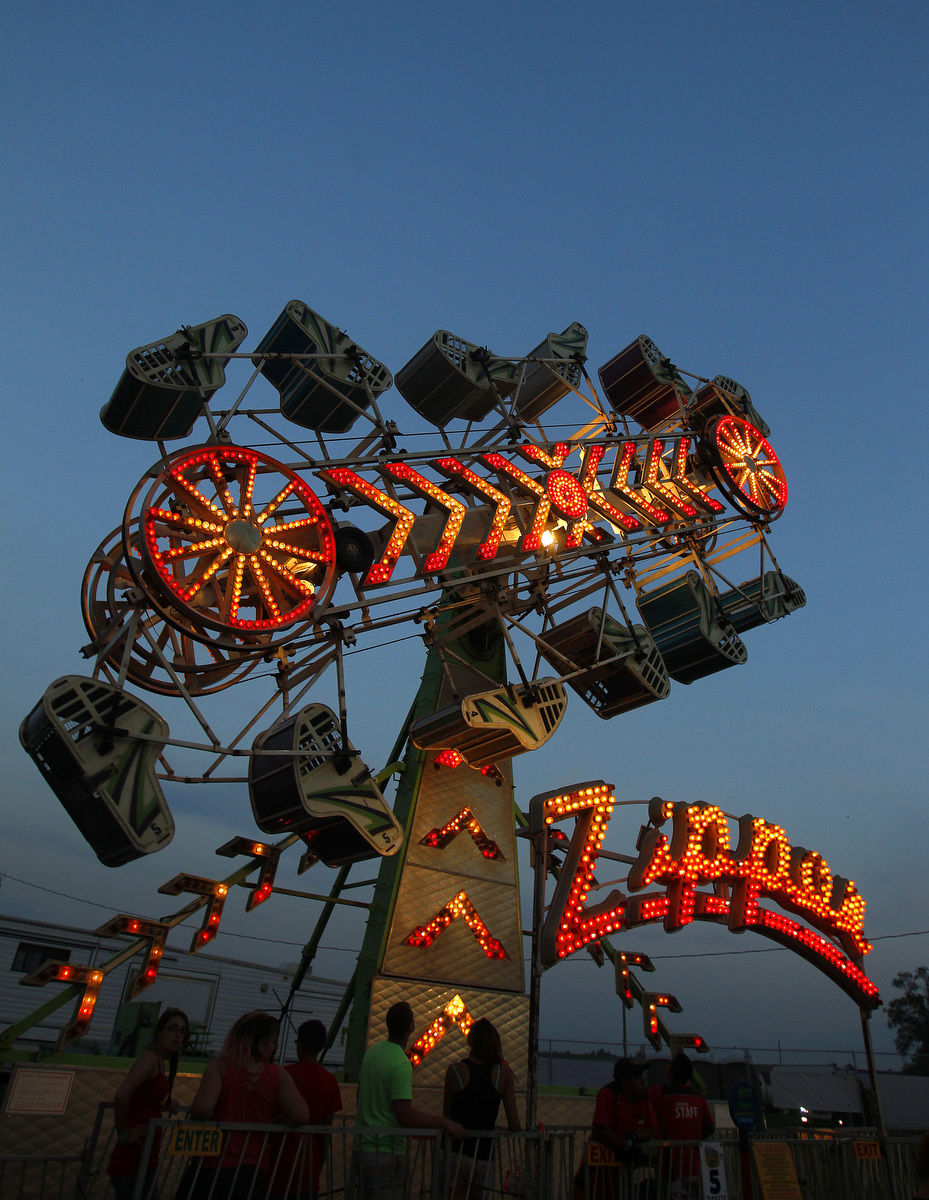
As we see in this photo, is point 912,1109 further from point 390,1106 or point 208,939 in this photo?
point 390,1106

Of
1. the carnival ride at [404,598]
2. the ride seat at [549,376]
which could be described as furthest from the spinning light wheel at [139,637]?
the ride seat at [549,376]

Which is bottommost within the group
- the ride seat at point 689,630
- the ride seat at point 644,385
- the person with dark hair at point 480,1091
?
the person with dark hair at point 480,1091

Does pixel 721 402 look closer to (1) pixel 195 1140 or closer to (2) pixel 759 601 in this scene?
(2) pixel 759 601

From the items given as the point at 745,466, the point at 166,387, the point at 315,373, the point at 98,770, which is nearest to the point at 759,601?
the point at 745,466

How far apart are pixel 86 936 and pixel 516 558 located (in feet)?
69.6

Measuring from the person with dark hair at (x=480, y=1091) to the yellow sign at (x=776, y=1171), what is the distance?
3064 millimetres

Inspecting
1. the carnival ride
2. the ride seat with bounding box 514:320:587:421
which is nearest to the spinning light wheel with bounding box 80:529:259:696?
the carnival ride

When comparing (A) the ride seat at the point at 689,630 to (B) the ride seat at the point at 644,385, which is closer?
(A) the ride seat at the point at 689,630

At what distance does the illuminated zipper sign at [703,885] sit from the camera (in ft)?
33.9

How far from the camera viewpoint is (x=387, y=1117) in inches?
227

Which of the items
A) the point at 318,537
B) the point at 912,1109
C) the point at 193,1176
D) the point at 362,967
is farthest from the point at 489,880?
the point at 912,1109

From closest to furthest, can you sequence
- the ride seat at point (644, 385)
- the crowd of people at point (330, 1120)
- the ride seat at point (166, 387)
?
the crowd of people at point (330, 1120)
the ride seat at point (166, 387)
the ride seat at point (644, 385)

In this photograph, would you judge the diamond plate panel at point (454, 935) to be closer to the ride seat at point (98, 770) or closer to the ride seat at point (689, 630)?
the ride seat at point (98, 770)

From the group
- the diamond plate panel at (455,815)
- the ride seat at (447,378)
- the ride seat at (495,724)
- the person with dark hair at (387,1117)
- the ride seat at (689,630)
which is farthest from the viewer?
the ride seat at (689,630)
